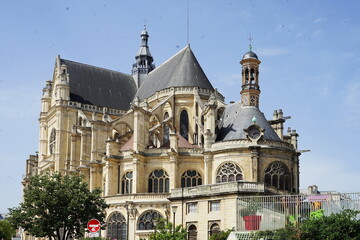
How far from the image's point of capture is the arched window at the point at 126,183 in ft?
178

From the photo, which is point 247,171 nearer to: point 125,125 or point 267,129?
point 267,129

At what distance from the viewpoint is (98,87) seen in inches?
2943

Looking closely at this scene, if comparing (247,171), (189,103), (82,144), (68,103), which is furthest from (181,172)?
(68,103)

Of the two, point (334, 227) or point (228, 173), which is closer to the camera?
point (334, 227)

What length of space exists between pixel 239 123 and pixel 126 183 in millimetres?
12207

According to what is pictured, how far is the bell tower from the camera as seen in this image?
55.9 meters

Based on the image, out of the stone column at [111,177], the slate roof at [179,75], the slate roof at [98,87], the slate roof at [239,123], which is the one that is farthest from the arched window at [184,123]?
the slate roof at [98,87]

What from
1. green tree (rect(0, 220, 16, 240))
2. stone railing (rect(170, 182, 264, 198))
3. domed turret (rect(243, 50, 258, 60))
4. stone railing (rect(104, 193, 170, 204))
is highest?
domed turret (rect(243, 50, 258, 60))

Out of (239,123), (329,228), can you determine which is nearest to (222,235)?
(329,228)

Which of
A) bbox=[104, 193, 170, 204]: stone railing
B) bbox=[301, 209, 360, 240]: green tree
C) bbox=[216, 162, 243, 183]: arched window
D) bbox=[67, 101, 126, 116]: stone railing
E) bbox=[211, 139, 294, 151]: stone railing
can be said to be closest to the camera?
bbox=[301, 209, 360, 240]: green tree

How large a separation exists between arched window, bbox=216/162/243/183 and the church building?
9 centimetres

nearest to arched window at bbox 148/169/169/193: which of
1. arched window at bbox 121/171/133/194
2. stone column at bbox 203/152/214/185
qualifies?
arched window at bbox 121/171/133/194

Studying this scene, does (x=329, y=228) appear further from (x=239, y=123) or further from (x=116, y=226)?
(x=116, y=226)

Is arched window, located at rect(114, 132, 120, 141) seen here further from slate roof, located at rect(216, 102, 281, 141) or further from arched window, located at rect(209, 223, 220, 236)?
arched window, located at rect(209, 223, 220, 236)
